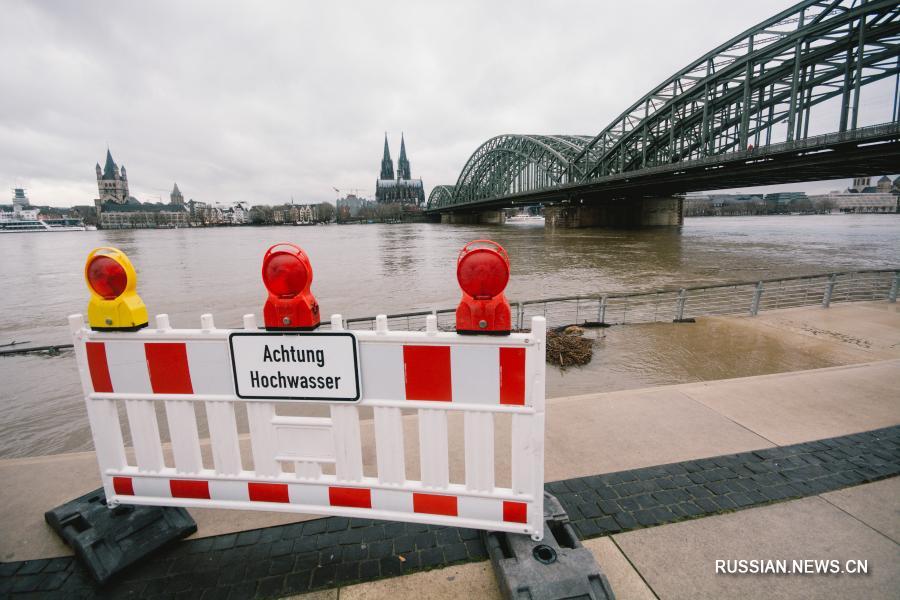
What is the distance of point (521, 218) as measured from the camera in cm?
17288

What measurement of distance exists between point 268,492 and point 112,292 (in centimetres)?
127

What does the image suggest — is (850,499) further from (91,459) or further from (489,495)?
(91,459)

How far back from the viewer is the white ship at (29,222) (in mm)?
134100

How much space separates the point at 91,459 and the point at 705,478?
13.9ft

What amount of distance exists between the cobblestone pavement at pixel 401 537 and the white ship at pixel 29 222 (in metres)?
186

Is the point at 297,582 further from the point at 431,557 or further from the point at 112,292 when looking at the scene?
the point at 112,292

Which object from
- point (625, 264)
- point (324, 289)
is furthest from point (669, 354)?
point (625, 264)

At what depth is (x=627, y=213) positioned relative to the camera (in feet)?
239

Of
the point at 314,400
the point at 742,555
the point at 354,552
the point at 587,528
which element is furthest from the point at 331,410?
the point at 742,555

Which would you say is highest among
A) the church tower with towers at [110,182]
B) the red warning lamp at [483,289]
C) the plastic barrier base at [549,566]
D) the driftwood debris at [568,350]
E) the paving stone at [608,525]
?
the church tower with towers at [110,182]

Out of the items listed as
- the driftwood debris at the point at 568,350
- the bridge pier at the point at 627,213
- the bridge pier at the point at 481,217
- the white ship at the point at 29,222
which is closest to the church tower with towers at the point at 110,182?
the white ship at the point at 29,222

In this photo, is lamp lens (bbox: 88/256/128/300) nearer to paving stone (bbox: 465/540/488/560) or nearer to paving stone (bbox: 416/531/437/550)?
paving stone (bbox: 416/531/437/550)

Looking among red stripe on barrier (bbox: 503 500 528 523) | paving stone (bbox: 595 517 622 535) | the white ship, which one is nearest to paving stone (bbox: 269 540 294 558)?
red stripe on barrier (bbox: 503 500 528 523)

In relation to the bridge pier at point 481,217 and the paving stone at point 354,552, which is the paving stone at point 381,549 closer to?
the paving stone at point 354,552
